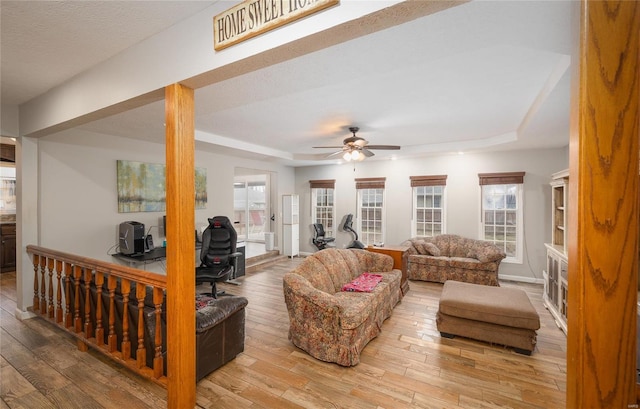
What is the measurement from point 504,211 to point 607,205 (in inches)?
217

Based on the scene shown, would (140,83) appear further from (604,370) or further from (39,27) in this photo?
(604,370)

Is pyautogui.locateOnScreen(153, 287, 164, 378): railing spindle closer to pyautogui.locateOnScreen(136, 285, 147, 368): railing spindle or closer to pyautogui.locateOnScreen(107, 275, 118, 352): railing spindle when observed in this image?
pyautogui.locateOnScreen(136, 285, 147, 368): railing spindle

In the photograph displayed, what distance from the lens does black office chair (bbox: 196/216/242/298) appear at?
4.11 m

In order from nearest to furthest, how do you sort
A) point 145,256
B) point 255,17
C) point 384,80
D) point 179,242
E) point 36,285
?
point 255,17 → point 179,242 → point 384,80 → point 36,285 → point 145,256

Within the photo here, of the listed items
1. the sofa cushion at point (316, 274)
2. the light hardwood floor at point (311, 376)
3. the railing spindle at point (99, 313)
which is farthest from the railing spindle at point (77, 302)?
the sofa cushion at point (316, 274)

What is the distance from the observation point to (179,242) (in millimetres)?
1795

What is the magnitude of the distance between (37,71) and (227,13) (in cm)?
221

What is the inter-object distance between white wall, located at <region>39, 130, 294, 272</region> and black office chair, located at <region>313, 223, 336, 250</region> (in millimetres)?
3561

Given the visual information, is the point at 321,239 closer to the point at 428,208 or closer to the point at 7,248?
the point at 428,208

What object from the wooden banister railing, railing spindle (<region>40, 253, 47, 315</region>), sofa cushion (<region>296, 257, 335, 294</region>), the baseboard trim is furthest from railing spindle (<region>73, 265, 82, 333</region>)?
the baseboard trim

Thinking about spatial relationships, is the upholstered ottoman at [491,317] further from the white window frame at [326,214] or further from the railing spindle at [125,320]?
the white window frame at [326,214]

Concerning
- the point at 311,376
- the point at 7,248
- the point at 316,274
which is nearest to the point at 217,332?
the point at 311,376

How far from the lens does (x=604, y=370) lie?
→ 78cm

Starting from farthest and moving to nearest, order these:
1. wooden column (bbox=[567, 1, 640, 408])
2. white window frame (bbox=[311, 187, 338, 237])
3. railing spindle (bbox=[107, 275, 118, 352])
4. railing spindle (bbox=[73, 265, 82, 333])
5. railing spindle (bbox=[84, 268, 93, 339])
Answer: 1. white window frame (bbox=[311, 187, 338, 237])
2. railing spindle (bbox=[73, 265, 82, 333])
3. railing spindle (bbox=[84, 268, 93, 339])
4. railing spindle (bbox=[107, 275, 118, 352])
5. wooden column (bbox=[567, 1, 640, 408])
